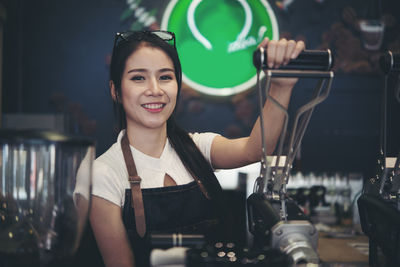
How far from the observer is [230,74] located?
3623 millimetres

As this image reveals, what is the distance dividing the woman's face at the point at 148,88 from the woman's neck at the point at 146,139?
1.0 inches

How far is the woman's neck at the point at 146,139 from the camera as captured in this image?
4.41 ft

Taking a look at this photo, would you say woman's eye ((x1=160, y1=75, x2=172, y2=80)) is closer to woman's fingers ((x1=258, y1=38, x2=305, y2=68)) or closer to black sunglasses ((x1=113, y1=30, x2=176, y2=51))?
black sunglasses ((x1=113, y1=30, x2=176, y2=51))

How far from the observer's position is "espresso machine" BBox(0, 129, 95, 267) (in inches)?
27.4

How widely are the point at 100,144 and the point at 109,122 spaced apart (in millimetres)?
194

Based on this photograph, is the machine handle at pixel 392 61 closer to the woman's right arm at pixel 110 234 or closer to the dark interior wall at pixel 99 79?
the woman's right arm at pixel 110 234

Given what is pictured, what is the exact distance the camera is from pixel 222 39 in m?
3.63

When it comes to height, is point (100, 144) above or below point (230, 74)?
below

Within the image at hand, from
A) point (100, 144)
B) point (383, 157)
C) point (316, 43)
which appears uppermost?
point (316, 43)

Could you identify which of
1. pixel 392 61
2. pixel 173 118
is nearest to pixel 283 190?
pixel 392 61

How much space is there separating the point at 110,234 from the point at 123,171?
0.66 feet

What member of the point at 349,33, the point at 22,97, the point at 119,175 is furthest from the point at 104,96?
the point at 119,175

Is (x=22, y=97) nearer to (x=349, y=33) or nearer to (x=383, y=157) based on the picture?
(x=349, y=33)

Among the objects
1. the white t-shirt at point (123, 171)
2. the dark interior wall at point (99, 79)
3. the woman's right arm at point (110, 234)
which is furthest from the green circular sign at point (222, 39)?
the woman's right arm at point (110, 234)
